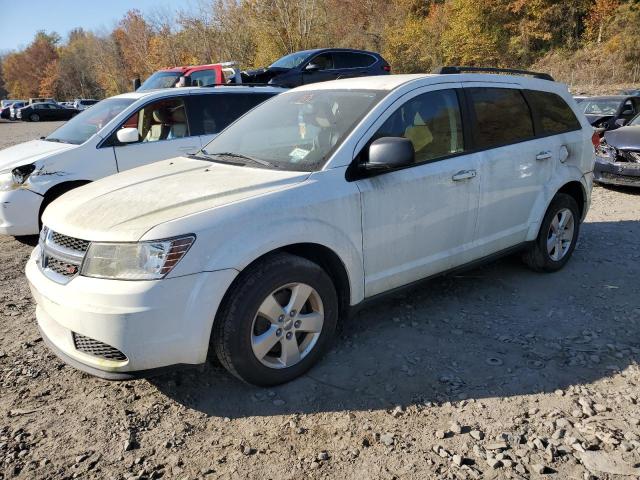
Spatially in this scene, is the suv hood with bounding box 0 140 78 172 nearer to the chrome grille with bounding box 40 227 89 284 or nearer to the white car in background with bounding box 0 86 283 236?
the white car in background with bounding box 0 86 283 236

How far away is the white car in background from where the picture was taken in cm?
559

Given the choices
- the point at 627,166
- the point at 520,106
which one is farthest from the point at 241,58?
the point at 520,106

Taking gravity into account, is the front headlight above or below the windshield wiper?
below

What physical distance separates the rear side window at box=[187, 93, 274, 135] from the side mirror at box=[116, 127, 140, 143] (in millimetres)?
783

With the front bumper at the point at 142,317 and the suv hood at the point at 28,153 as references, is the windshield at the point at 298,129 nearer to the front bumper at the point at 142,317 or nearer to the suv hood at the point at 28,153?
the front bumper at the point at 142,317

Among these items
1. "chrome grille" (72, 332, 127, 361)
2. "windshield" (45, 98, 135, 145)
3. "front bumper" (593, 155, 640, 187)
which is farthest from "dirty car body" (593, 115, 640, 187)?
"chrome grille" (72, 332, 127, 361)

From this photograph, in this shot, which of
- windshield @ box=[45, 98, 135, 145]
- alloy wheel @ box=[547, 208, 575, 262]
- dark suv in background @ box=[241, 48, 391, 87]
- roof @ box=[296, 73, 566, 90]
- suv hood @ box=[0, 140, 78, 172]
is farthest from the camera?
dark suv in background @ box=[241, 48, 391, 87]

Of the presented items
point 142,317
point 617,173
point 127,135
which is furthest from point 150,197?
point 617,173

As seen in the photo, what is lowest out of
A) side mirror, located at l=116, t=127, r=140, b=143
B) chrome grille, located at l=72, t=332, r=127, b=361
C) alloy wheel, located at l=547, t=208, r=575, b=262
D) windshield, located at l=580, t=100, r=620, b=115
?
alloy wheel, located at l=547, t=208, r=575, b=262

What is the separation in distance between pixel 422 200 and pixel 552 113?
1982 millimetres

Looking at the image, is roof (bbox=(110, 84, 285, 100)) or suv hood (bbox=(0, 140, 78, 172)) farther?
roof (bbox=(110, 84, 285, 100))

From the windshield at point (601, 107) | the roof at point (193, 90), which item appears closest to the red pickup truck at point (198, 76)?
the roof at point (193, 90)

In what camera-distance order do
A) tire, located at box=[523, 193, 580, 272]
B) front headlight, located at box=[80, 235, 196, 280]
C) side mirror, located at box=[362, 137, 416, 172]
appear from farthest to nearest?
tire, located at box=[523, 193, 580, 272]
side mirror, located at box=[362, 137, 416, 172]
front headlight, located at box=[80, 235, 196, 280]

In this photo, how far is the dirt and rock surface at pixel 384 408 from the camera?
97.2 inches
